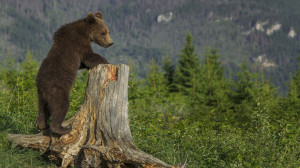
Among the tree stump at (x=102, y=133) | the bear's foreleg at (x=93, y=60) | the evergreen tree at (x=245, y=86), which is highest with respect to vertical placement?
the evergreen tree at (x=245, y=86)

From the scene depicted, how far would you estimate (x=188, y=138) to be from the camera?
20.9ft

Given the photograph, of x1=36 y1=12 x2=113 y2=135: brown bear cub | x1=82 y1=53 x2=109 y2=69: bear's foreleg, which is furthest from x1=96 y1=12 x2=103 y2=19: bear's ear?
x1=82 y1=53 x2=109 y2=69: bear's foreleg

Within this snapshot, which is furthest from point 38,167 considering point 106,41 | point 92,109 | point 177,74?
point 177,74

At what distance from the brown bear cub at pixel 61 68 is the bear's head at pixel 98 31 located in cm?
12

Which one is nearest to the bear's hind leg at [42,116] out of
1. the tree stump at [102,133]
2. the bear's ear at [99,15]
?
the tree stump at [102,133]

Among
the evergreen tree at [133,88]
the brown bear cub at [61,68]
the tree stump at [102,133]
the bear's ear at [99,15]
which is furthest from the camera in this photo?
the evergreen tree at [133,88]

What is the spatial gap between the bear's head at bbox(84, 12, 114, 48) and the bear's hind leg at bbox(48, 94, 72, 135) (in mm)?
1427

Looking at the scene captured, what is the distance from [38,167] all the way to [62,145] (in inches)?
24.9

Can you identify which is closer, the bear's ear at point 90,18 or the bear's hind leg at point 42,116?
the bear's hind leg at point 42,116

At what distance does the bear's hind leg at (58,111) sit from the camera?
17.1 ft

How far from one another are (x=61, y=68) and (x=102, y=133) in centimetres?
131

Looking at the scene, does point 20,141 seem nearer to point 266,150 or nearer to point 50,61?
point 50,61

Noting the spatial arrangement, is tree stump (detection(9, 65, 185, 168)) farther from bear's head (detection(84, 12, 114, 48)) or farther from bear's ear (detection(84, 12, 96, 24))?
bear's ear (detection(84, 12, 96, 24))

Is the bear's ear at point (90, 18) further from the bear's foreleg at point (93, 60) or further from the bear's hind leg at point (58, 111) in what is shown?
the bear's hind leg at point (58, 111)
